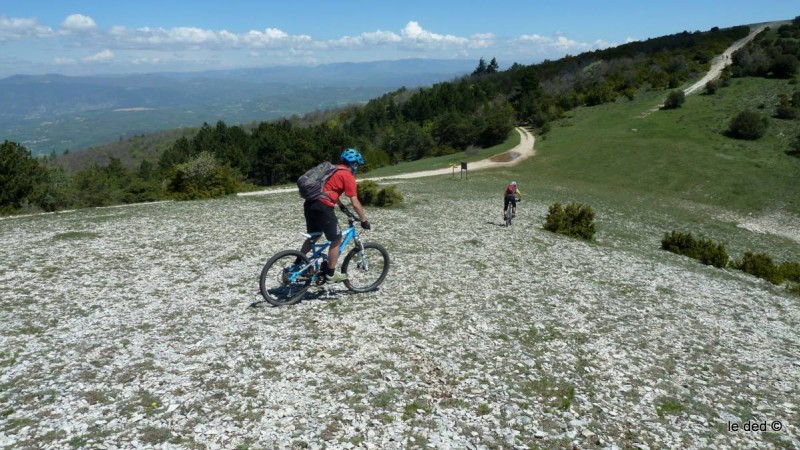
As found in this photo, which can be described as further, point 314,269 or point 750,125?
point 750,125

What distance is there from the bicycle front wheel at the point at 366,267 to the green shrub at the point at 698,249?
22004 millimetres

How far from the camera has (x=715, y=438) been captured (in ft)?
31.5

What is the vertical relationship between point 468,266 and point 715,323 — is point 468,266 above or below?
above

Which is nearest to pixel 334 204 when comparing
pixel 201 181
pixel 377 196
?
pixel 377 196

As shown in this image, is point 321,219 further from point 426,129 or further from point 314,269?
point 426,129

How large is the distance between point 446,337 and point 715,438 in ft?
21.7

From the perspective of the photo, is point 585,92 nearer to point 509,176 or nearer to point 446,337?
point 509,176

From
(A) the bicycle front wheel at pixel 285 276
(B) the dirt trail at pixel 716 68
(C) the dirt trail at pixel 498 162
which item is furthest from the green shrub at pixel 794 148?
(A) the bicycle front wheel at pixel 285 276

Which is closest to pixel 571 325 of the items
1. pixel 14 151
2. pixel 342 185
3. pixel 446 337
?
pixel 446 337

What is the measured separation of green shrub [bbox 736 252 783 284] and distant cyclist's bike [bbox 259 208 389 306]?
892 inches

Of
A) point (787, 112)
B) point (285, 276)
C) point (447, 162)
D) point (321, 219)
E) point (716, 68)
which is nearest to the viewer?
point (321, 219)

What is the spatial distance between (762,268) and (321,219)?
25793 millimetres

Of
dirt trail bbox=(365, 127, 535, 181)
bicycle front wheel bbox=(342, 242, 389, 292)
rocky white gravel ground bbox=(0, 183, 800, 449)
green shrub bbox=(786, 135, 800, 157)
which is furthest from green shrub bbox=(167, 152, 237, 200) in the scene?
green shrub bbox=(786, 135, 800, 157)

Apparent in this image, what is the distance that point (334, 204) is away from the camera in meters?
13.9
